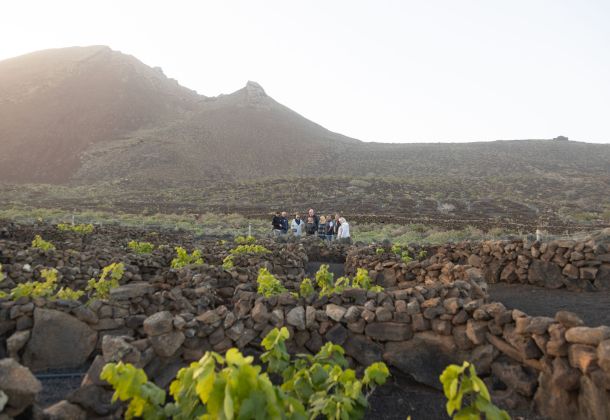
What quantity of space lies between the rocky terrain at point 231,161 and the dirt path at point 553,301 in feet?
55.2

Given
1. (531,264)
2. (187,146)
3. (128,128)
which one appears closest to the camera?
(531,264)

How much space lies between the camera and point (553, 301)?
361 inches

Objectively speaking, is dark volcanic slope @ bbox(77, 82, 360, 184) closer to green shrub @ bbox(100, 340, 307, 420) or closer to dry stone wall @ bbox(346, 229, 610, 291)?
dry stone wall @ bbox(346, 229, 610, 291)

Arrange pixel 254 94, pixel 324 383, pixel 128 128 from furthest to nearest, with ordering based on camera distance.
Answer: pixel 254 94 < pixel 128 128 < pixel 324 383

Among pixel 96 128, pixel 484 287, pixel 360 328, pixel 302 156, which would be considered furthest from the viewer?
pixel 96 128

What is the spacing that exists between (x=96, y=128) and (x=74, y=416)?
308ft

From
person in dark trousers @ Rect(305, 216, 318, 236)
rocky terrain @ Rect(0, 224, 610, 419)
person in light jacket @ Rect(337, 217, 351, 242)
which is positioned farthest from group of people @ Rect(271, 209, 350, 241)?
rocky terrain @ Rect(0, 224, 610, 419)

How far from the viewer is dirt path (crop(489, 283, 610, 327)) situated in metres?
7.99

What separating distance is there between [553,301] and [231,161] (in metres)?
72.9

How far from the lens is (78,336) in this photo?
5535 mm

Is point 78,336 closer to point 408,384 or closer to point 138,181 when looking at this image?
point 408,384

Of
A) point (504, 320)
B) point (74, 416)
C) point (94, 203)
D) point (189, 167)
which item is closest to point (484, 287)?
point (504, 320)

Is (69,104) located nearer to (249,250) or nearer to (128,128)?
(128,128)

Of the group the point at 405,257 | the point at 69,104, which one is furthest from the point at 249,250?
the point at 69,104
